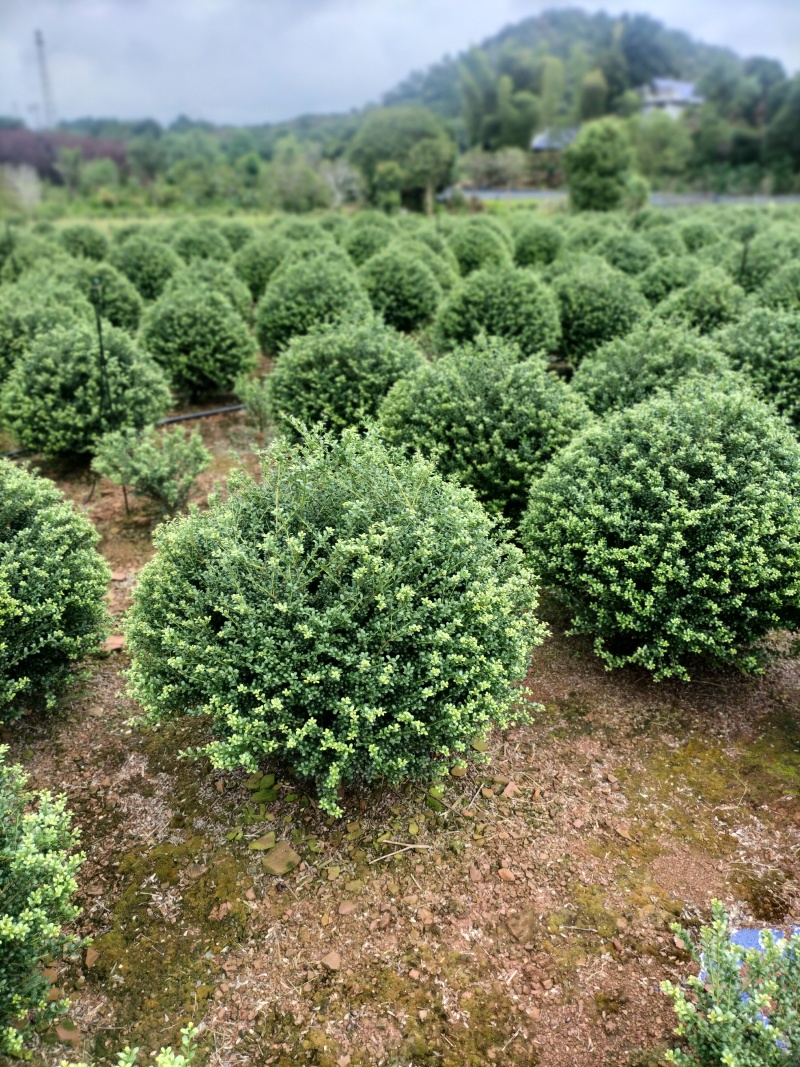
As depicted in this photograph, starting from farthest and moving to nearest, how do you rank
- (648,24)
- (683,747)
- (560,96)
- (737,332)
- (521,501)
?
(648,24), (560,96), (737,332), (521,501), (683,747)

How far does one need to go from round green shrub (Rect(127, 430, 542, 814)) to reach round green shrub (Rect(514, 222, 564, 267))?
1364 centimetres

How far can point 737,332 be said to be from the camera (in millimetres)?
6750

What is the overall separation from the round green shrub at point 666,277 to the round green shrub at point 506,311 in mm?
2797

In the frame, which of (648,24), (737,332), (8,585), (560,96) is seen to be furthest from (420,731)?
(648,24)

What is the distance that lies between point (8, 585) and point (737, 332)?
6.60m

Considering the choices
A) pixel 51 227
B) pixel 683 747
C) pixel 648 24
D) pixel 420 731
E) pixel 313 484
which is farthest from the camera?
pixel 648 24

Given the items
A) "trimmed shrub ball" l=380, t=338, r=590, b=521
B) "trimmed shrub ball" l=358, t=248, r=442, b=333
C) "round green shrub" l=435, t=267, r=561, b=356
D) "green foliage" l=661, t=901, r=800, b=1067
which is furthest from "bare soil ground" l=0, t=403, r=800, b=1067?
"trimmed shrub ball" l=358, t=248, r=442, b=333

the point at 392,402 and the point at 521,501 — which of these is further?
the point at 392,402

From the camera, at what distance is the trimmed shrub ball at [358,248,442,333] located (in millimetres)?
10281

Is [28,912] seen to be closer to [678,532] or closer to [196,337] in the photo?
[678,532]

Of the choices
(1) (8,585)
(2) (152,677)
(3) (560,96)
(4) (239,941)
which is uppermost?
(3) (560,96)

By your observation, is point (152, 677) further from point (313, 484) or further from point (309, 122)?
point (309, 122)

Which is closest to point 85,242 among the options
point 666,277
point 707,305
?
point 666,277

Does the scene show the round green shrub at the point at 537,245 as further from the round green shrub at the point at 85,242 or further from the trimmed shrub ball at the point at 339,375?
the trimmed shrub ball at the point at 339,375
